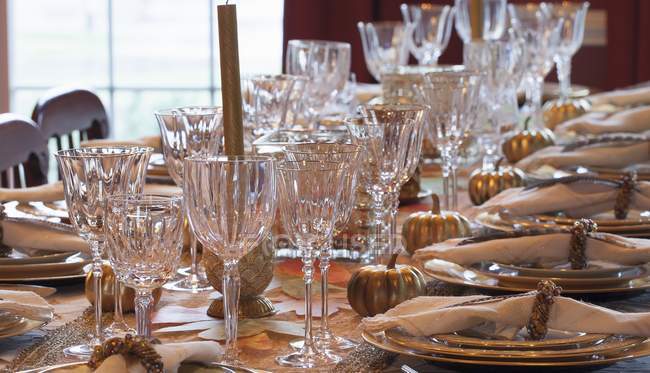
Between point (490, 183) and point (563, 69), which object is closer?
point (490, 183)

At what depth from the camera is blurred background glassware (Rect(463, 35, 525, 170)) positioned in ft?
6.41

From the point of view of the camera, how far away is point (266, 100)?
158cm

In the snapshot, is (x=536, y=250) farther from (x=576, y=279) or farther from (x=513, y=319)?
(x=513, y=319)

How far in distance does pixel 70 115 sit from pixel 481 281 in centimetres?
125

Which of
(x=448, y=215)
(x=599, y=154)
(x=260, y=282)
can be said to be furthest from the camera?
(x=599, y=154)

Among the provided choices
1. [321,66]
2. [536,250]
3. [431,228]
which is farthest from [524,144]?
[536,250]

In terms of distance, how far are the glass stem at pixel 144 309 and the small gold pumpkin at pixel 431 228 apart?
1.63 feet

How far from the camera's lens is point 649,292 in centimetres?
116

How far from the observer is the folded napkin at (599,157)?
70.9 inches

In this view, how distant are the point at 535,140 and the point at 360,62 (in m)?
2.90

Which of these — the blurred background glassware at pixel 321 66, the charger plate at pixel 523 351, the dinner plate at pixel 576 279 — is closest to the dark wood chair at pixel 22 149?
the blurred background glassware at pixel 321 66

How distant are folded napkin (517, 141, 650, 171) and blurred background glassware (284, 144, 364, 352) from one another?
88 cm

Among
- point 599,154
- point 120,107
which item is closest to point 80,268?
point 599,154

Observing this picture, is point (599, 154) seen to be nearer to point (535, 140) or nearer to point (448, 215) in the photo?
point (535, 140)
